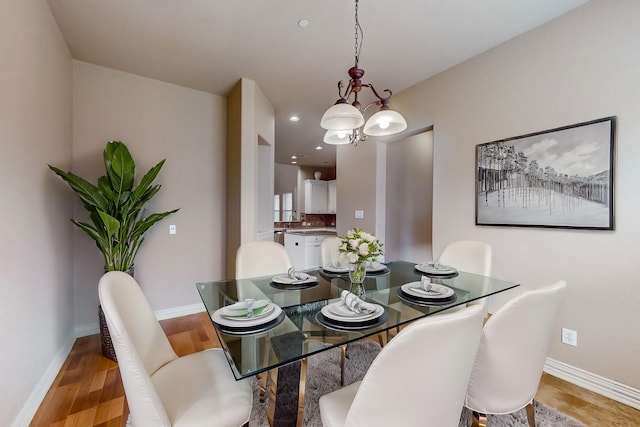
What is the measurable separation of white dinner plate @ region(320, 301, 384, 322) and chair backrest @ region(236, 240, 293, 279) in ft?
3.05

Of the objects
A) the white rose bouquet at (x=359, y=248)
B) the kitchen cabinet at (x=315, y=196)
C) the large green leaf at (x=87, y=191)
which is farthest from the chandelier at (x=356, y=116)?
the kitchen cabinet at (x=315, y=196)

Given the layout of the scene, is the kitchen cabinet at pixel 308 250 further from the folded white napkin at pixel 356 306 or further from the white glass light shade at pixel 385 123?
the folded white napkin at pixel 356 306

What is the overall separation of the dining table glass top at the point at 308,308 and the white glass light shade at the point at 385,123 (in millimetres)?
1054

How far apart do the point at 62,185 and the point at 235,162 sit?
1490mm

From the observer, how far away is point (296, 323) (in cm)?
120

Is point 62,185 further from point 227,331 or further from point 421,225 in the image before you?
point 421,225

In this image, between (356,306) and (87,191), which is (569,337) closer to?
(356,306)

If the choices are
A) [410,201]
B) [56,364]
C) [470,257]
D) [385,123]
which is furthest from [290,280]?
[410,201]

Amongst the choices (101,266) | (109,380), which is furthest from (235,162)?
(109,380)

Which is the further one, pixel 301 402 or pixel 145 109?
pixel 145 109

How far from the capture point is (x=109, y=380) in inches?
76.9

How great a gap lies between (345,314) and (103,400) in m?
1.75

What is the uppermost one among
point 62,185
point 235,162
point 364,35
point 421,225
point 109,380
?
point 364,35

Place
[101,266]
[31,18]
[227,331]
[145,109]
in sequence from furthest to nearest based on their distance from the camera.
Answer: [145,109] < [101,266] < [31,18] < [227,331]
